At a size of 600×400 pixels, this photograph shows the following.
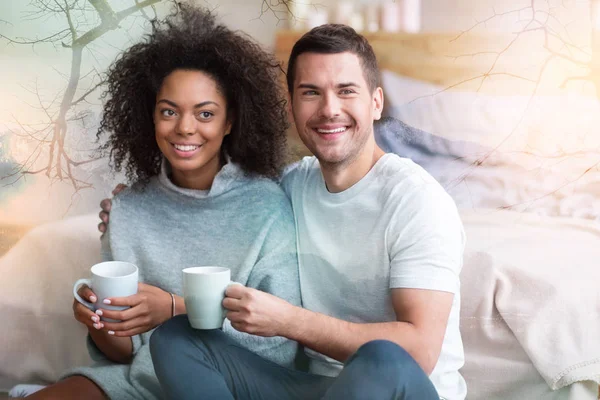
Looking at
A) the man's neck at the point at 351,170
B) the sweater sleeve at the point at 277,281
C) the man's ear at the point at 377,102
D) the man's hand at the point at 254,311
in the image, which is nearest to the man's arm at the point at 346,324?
the man's hand at the point at 254,311

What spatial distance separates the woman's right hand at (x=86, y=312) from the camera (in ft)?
3.69

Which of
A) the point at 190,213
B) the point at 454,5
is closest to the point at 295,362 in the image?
the point at 190,213

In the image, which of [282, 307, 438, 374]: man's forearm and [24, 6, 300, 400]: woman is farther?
[24, 6, 300, 400]: woman

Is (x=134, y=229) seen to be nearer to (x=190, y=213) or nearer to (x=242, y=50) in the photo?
(x=190, y=213)

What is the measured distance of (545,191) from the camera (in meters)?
1.23

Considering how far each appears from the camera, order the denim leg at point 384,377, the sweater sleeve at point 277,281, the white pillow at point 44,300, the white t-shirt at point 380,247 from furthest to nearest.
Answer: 1. the white pillow at point 44,300
2. the sweater sleeve at point 277,281
3. the white t-shirt at point 380,247
4. the denim leg at point 384,377

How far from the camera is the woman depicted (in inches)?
47.0

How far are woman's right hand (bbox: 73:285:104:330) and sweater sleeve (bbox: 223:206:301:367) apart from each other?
0.23 metres

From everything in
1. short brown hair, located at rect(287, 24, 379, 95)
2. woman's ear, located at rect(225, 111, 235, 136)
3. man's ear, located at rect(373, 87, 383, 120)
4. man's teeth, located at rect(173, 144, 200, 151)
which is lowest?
man's teeth, located at rect(173, 144, 200, 151)

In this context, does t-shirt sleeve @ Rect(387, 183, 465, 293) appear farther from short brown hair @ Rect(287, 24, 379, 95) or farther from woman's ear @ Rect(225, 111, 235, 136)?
woman's ear @ Rect(225, 111, 235, 136)

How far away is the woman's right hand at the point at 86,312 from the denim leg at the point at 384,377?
436 mm

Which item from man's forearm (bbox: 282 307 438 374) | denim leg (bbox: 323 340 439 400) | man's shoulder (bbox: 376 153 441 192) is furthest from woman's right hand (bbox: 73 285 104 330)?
man's shoulder (bbox: 376 153 441 192)

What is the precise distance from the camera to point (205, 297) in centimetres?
105

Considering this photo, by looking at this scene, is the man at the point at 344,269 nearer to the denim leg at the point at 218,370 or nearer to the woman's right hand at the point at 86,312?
the denim leg at the point at 218,370
